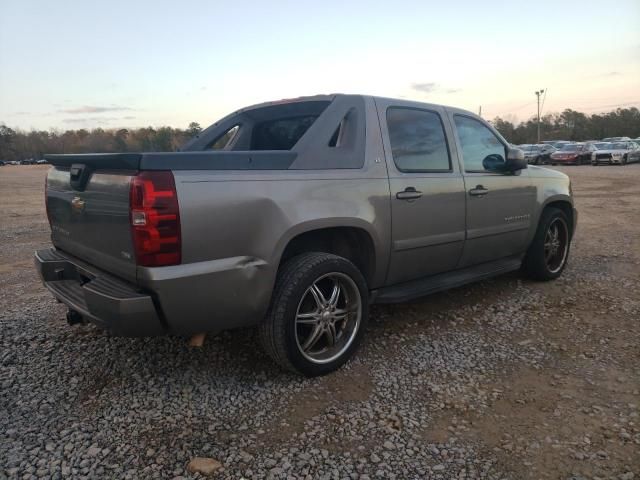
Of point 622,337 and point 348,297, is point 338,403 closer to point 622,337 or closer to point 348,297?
point 348,297

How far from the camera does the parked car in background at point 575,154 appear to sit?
107ft

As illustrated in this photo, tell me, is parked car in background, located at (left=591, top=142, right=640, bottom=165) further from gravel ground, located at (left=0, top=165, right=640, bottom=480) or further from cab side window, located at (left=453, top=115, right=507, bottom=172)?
cab side window, located at (left=453, top=115, right=507, bottom=172)

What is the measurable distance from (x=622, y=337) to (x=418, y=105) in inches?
94.0

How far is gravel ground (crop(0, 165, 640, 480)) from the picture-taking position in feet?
7.42

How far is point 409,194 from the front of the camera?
3473 millimetres

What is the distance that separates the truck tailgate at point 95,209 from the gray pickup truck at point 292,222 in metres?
0.01

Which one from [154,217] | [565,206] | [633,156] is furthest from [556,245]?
[633,156]

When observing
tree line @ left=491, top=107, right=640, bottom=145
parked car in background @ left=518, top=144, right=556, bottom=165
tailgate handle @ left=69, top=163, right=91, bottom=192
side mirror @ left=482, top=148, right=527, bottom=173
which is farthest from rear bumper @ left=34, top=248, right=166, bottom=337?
tree line @ left=491, top=107, right=640, bottom=145

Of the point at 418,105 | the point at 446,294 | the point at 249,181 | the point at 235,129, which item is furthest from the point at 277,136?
the point at 446,294

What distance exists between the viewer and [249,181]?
8.61ft

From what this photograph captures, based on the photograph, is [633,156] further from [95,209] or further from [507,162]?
[95,209]

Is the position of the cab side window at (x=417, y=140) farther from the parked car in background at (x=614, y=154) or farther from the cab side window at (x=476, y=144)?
the parked car in background at (x=614, y=154)

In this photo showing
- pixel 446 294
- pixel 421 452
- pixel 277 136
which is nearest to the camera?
pixel 421 452

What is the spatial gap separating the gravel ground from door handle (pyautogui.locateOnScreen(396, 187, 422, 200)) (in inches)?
43.0
